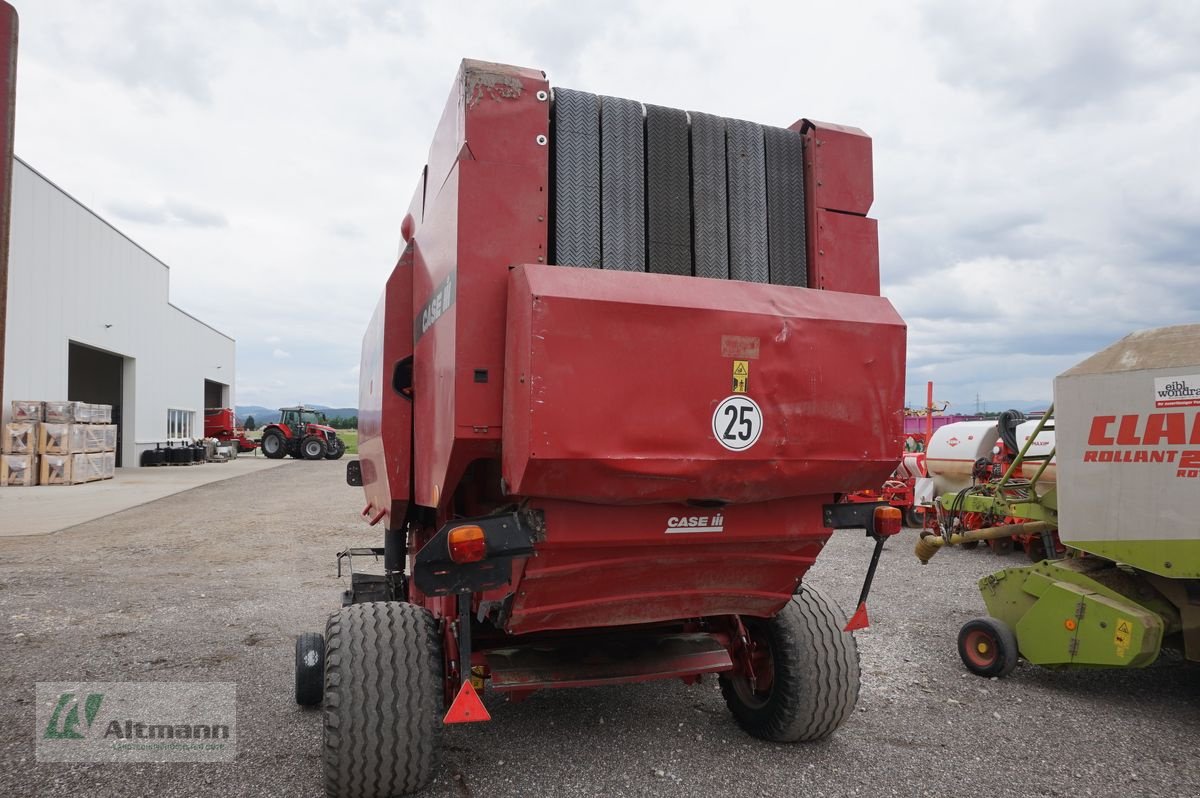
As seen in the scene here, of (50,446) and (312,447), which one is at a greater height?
(50,446)

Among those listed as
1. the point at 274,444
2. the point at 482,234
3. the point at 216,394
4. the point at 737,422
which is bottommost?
the point at 274,444

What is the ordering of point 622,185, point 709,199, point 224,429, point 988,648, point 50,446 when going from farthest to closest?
point 224,429
point 50,446
point 988,648
point 709,199
point 622,185

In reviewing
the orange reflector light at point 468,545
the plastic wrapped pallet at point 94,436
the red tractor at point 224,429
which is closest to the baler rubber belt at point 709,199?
the orange reflector light at point 468,545

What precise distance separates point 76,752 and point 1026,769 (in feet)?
14.4

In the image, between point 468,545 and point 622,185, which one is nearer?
point 468,545

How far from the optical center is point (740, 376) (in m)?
2.84

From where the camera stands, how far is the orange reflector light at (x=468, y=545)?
272 cm

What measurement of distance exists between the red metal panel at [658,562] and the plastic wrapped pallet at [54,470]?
19191mm

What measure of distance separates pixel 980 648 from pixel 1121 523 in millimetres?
1192

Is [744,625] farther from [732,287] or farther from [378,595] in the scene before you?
[378,595]

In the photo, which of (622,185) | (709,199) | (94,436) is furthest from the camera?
(94,436)

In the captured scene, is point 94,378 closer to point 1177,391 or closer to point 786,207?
point 786,207

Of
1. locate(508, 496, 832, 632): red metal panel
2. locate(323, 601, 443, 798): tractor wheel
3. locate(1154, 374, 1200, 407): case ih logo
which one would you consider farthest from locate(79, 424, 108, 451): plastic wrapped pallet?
locate(1154, 374, 1200, 407): case ih logo

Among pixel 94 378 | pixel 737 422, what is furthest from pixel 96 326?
pixel 737 422
